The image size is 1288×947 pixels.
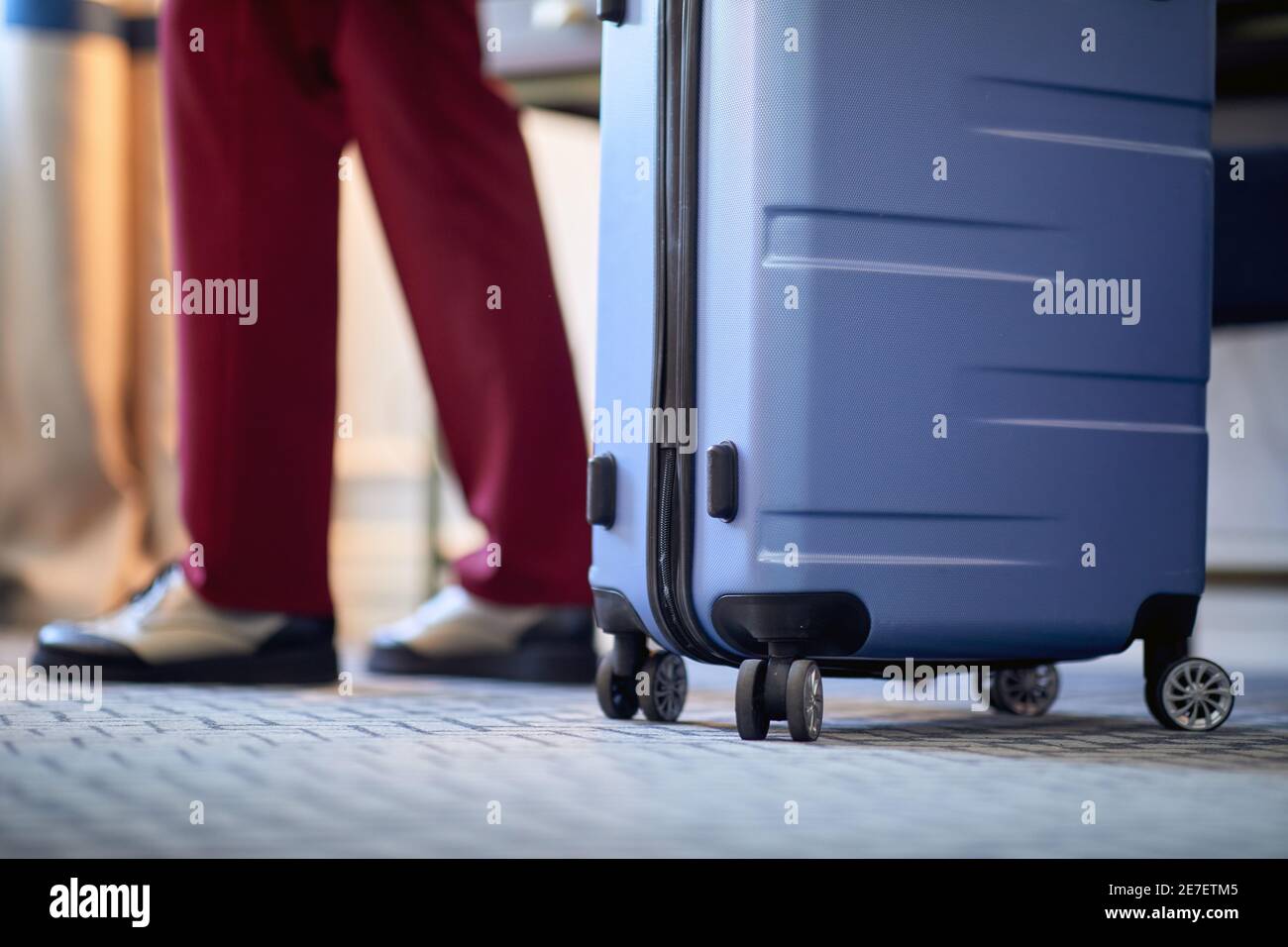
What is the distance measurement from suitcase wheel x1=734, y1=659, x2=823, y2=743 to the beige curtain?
1909 mm

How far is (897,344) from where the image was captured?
1.22m

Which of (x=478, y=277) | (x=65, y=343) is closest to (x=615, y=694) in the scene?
(x=478, y=277)

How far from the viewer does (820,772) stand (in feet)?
3.38

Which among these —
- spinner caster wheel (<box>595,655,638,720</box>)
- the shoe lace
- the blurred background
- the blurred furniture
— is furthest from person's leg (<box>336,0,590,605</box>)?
the blurred background

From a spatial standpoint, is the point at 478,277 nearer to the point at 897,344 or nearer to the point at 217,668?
the point at 217,668

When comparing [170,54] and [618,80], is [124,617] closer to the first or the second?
[170,54]

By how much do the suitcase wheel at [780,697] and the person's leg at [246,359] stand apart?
641mm

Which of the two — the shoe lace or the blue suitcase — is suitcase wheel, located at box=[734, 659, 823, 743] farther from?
the shoe lace

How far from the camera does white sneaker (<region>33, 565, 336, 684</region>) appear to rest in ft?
5.45

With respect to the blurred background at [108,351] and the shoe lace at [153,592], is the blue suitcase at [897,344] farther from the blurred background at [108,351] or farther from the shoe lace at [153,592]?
the blurred background at [108,351]

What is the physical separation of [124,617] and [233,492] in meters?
0.16

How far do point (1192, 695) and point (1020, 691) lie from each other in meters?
0.18

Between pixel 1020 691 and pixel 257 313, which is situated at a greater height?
pixel 257 313
